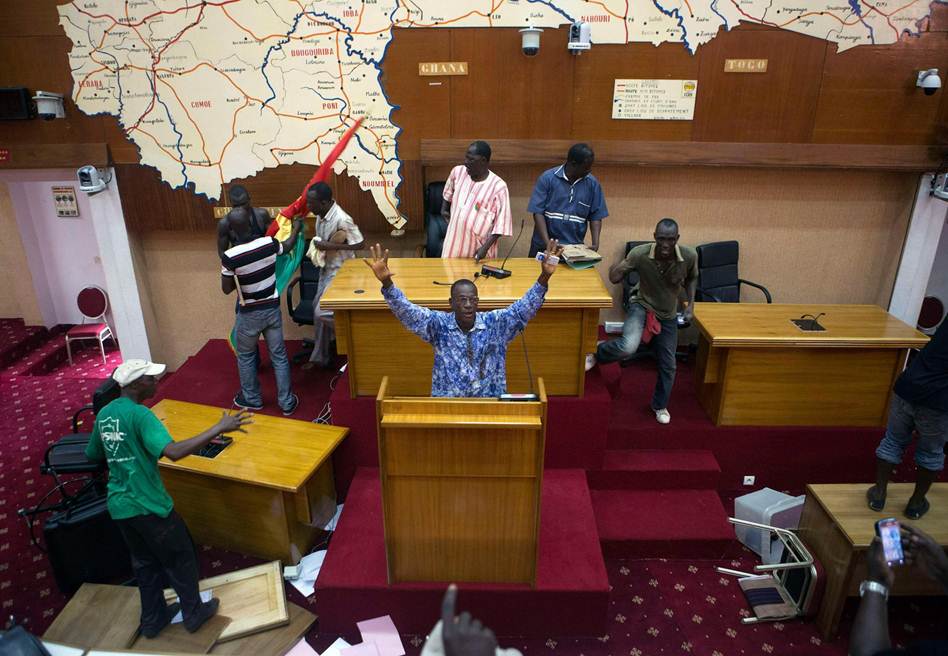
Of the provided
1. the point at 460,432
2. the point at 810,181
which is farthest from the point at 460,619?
the point at 810,181

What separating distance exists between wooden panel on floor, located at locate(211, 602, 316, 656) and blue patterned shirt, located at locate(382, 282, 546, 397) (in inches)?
56.2

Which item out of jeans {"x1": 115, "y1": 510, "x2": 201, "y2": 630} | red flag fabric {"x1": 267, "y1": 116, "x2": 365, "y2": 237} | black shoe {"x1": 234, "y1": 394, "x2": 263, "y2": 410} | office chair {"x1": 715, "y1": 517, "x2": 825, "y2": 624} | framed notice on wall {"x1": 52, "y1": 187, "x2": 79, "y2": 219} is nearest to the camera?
jeans {"x1": 115, "y1": 510, "x2": 201, "y2": 630}

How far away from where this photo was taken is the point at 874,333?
13.8ft

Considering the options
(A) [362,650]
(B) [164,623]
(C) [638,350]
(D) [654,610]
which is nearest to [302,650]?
(A) [362,650]

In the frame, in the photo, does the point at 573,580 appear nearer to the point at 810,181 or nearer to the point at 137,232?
the point at 810,181

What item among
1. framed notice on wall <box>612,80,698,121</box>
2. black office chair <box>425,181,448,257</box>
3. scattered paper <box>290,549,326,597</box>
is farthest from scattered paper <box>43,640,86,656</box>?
framed notice on wall <box>612,80,698,121</box>

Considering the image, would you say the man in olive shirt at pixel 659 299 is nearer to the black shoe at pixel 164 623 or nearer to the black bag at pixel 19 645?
the black shoe at pixel 164 623

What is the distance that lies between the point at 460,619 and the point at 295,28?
471 centimetres

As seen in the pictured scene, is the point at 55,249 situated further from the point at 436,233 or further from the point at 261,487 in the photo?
the point at 261,487

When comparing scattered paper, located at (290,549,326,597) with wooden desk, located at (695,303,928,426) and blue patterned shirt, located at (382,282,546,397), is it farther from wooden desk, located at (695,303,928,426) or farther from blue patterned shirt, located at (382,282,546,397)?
wooden desk, located at (695,303,928,426)

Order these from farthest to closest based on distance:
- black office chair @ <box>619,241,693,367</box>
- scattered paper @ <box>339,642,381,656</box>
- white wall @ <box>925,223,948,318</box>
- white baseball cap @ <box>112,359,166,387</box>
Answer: white wall @ <box>925,223,948,318</box> < black office chair @ <box>619,241,693,367</box> < scattered paper @ <box>339,642,381,656</box> < white baseball cap @ <box>112,359,166,387</box>

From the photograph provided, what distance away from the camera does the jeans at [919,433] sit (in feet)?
10.8

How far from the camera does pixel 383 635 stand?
3.24 m

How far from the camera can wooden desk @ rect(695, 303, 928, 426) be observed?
163 inches
